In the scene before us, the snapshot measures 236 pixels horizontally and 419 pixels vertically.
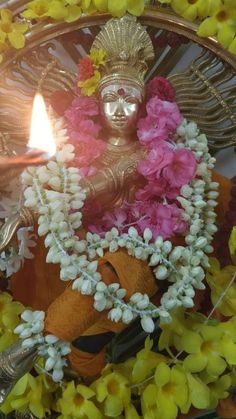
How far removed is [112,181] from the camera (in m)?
0.94

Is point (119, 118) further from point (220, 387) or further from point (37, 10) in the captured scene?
point (220, 387)

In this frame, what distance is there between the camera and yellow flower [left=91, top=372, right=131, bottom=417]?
851 mm

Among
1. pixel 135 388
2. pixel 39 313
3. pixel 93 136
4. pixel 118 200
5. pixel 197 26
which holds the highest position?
pixel 197 26

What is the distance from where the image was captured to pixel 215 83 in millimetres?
1029

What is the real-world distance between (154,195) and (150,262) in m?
0.12

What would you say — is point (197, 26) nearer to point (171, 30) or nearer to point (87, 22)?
point (171, 30)

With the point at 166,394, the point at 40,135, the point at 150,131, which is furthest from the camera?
the point at 150,131

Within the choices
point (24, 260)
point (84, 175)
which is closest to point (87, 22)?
point (84, 175)

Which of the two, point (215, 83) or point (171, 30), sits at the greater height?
point (171, 30)

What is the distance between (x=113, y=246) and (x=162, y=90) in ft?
0.92

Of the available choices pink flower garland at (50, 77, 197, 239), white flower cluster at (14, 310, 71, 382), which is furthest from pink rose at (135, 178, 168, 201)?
white flower cluster at (14, 310, 71, 382)

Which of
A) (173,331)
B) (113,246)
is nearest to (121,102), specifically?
(113,246)

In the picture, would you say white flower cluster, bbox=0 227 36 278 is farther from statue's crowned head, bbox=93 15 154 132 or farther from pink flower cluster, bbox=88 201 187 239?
statue's crowned head, bbox=93 15 154 132

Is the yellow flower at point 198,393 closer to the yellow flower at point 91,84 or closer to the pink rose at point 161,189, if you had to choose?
the pink rose at point 161,189
